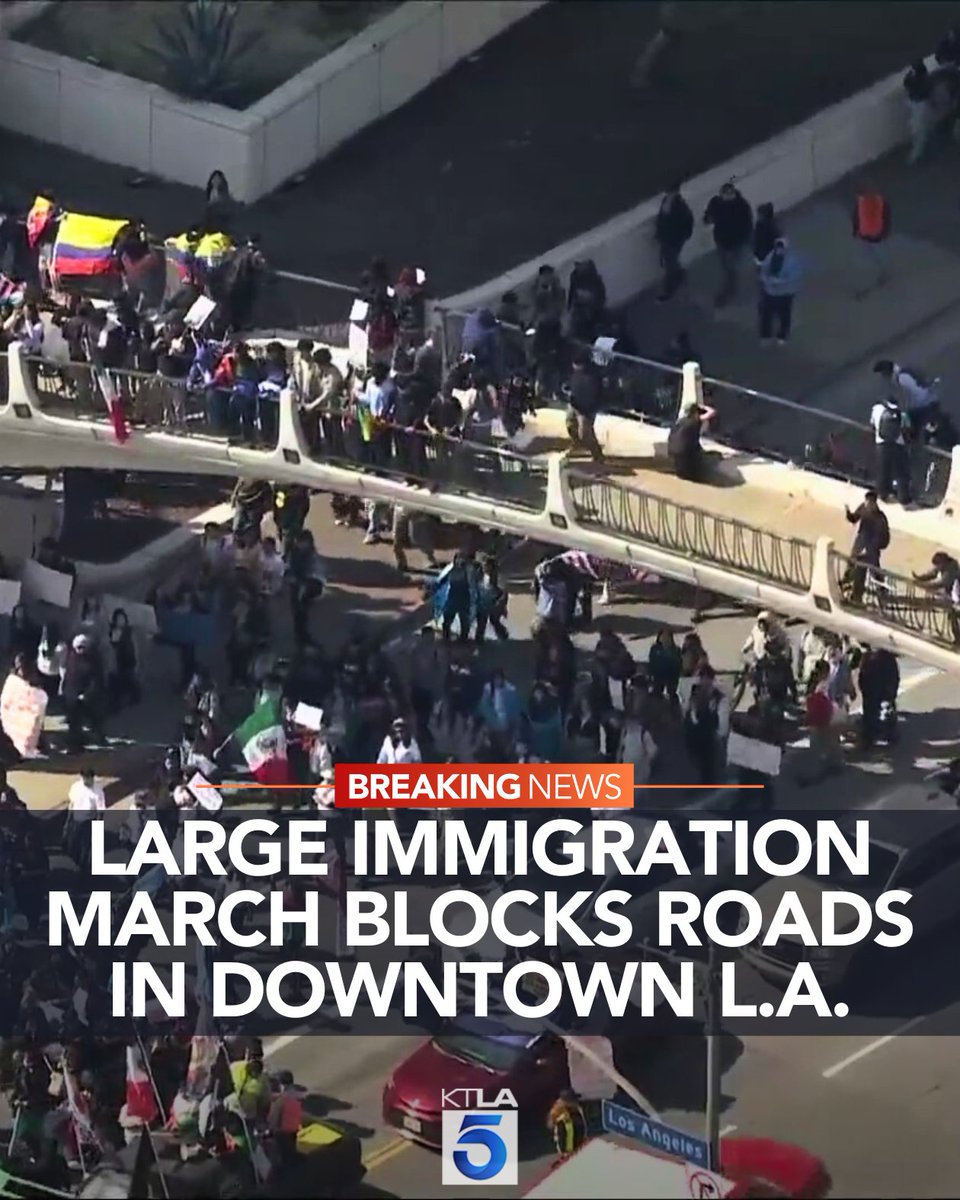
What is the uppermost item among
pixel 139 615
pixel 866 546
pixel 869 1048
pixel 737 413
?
pixel 737 413

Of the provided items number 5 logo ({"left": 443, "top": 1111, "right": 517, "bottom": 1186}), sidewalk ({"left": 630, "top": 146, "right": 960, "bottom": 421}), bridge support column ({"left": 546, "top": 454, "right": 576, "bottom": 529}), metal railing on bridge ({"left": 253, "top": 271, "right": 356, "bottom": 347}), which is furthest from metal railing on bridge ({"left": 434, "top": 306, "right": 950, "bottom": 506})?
number 5 logo ({"left": 443, "top": 1111, "right": 517, "bottom": 1186})

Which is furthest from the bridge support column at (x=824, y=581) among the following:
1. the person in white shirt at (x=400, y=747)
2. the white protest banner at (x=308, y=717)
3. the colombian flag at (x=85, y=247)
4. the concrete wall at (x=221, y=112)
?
the concrete wall at (x=221, y=112)

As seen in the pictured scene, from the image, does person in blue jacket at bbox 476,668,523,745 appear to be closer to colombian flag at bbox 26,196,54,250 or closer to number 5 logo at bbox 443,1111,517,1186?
number 5 logo at bbox 443,1111,517,1186

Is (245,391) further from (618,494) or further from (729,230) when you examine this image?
(729,230)

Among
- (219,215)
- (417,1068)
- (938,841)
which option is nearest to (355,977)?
(417,1068)

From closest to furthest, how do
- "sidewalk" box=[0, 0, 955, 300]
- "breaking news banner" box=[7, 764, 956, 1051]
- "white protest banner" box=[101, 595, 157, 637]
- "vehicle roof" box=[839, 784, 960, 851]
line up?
1. "breaking news banner" box=[7, 764, 956, 1051]
2. "vehicle roof" box=[839, 784, 960, 851]
3. "white protest banner" box=[101, 595, 157, 637]
4. "sidewalk" box=[0, 0, 955, 300]

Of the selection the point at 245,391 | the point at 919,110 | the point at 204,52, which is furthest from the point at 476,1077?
the point at 919,110

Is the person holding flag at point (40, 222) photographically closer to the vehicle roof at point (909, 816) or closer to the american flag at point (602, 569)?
the american flag at point (602, 569)
